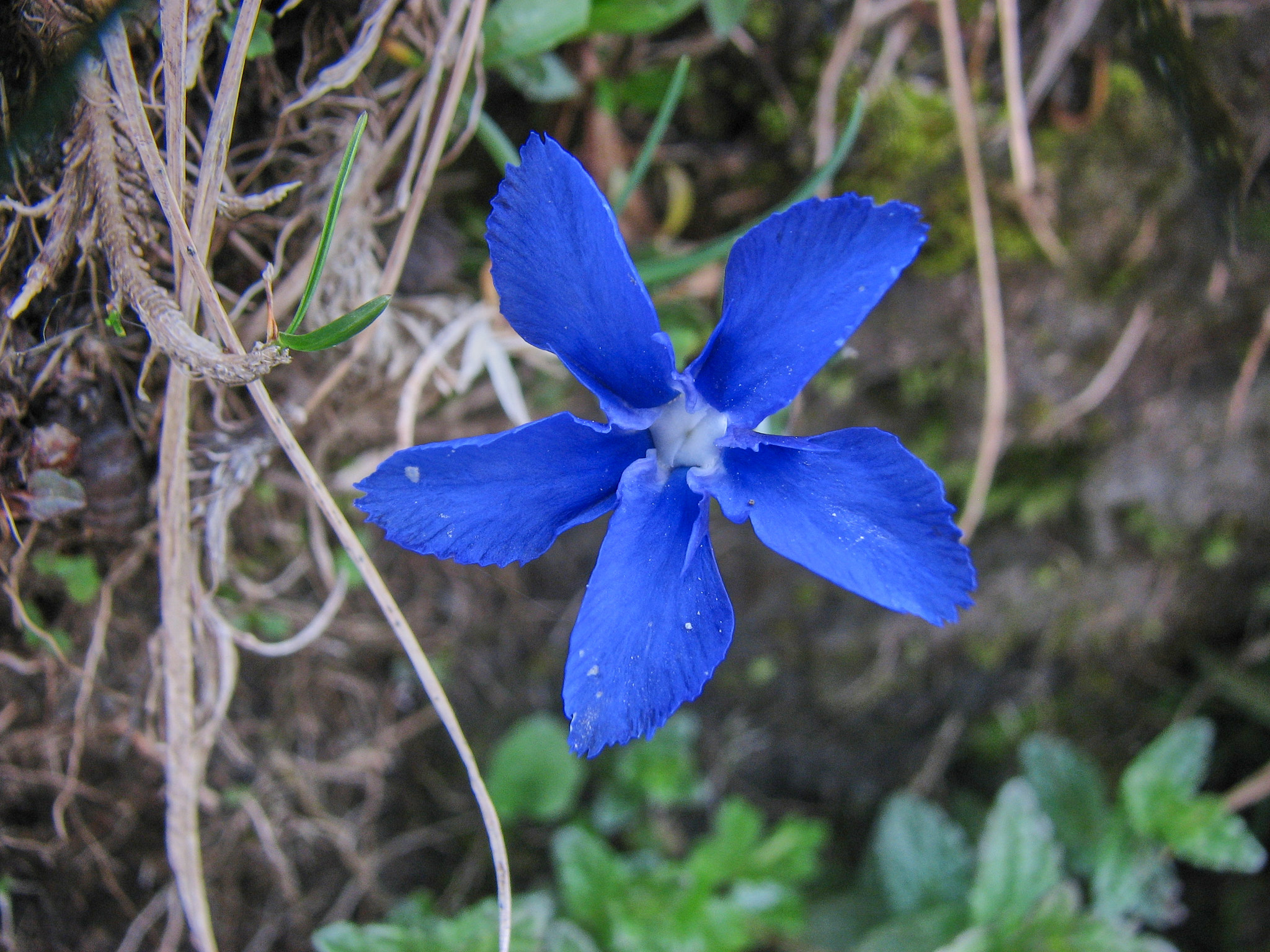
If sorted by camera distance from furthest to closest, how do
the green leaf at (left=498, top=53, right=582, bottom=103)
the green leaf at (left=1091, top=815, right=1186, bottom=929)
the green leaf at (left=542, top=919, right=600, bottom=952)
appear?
1. the green leaf at (left=1091, top=815, right=1186, bottom=929)
2. the green leaf at (left=542, top=919, right=600, bottom=952)
3. the green leaf at (left=498, top=53, right=582, bottom=103)

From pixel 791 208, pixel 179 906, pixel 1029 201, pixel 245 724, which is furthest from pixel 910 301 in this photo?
pixel 179 906

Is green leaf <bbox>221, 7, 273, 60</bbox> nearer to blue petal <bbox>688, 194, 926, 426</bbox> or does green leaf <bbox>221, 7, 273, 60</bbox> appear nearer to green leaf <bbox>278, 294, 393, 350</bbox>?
green leaf <bbox>278, 294, 393, 350</bbox>

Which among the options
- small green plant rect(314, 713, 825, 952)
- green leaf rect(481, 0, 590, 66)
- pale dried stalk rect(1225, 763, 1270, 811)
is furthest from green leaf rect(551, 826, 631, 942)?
green leaf rect(481, 0, 590, 66)

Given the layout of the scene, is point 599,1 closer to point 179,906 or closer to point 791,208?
point 791,208

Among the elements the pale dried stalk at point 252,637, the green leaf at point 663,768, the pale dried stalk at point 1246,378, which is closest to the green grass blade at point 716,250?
the pale dried stalk at point 252,637

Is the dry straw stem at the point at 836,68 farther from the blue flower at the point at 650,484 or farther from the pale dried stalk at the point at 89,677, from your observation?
the pale dried stalk at the point at 89,677

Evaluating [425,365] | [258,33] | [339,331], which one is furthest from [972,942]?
[258,33]
